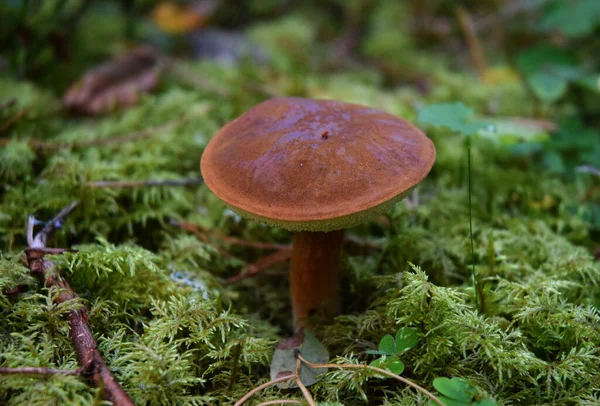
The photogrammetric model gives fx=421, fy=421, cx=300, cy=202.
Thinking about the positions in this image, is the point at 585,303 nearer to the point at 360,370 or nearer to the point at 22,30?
the point at 360,370

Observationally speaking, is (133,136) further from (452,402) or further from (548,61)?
(548,61)

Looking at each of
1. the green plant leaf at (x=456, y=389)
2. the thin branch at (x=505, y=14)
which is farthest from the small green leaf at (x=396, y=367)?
the thin branch at (x=505, y=14)

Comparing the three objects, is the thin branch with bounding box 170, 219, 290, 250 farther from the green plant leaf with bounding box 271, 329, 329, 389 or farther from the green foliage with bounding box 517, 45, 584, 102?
the green foliage with bounding box 517, 45, 584, 102

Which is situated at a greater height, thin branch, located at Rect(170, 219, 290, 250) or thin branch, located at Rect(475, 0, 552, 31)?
thin branch, located at Rect(475, 0, 552, 31)

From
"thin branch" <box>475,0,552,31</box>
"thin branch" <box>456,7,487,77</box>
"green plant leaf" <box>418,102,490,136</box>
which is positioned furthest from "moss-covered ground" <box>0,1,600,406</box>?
"thin branch" <box>475,0,552,31</box>

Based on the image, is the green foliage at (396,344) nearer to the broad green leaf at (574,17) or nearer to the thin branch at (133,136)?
the thin branch at (133,136)

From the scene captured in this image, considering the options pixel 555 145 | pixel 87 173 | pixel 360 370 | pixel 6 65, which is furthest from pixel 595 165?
pixel 6 65
